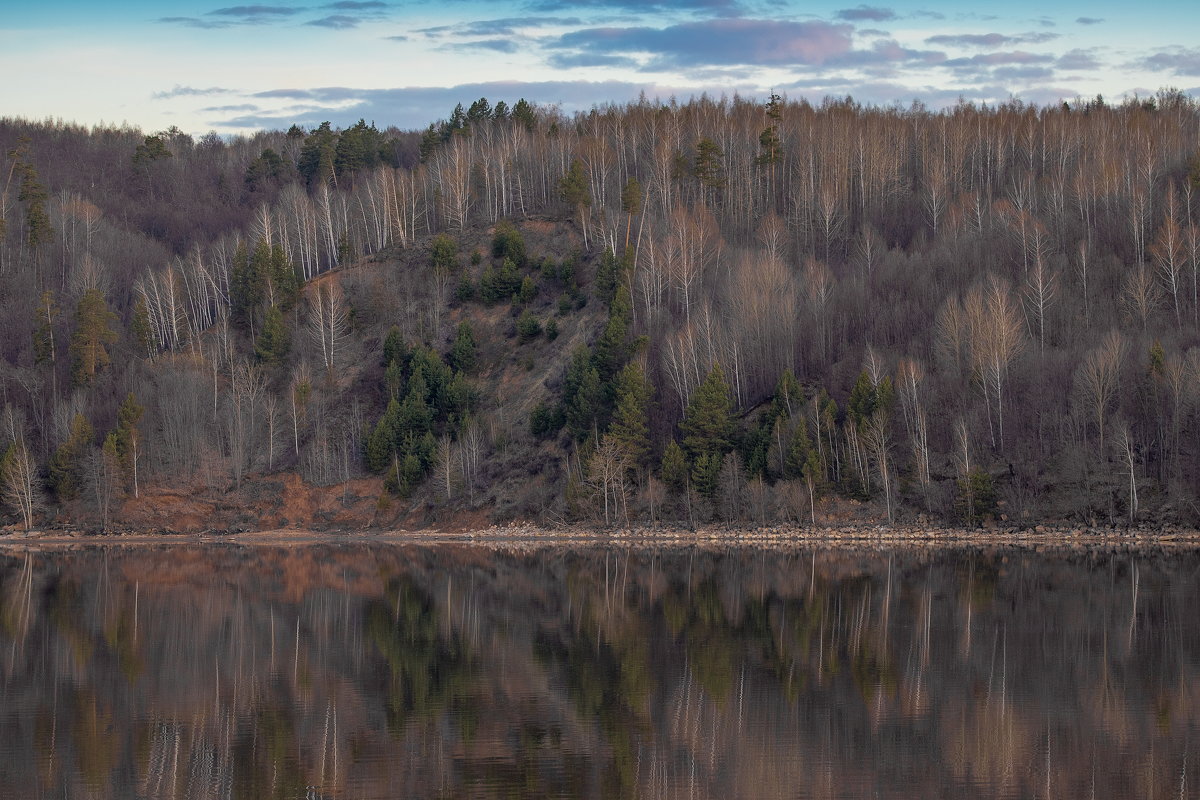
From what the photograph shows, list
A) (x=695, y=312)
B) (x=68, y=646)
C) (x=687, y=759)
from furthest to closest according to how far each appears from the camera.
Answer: (x=695, y=312) < (x=68, y=646) < (x=687, y=759)

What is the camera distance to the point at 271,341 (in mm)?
88000

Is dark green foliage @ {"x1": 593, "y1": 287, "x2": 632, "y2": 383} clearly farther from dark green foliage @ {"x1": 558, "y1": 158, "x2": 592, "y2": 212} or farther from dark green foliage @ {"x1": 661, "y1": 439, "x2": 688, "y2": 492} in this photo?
dark green foliage @ {"x1": 558, "y1": 158, "x2": 592, "y2": 212}

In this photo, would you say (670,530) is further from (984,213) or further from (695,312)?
(984,213)

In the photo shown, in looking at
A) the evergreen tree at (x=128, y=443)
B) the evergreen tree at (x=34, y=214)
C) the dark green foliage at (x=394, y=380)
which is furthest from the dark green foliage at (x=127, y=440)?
the evergreen tree at (x=34, y=214)

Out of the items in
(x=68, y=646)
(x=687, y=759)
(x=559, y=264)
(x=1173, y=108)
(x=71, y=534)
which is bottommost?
(x=71, y=534)

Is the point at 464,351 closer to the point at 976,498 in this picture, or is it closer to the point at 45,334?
the point at 45,334

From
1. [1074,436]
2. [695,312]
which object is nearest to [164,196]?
[695,312]

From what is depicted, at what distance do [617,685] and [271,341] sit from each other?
6568 centimetres

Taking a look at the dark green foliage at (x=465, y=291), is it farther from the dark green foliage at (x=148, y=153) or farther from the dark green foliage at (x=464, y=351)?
the dark green foliage at (x=148, y=153)

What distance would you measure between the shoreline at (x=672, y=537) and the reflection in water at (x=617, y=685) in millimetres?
11049

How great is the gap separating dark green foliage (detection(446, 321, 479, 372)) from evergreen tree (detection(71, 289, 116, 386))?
1017 inches

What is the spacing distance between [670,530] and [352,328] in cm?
3456

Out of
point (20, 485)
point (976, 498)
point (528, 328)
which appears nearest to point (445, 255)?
point (528, 328)

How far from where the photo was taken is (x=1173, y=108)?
401ft
